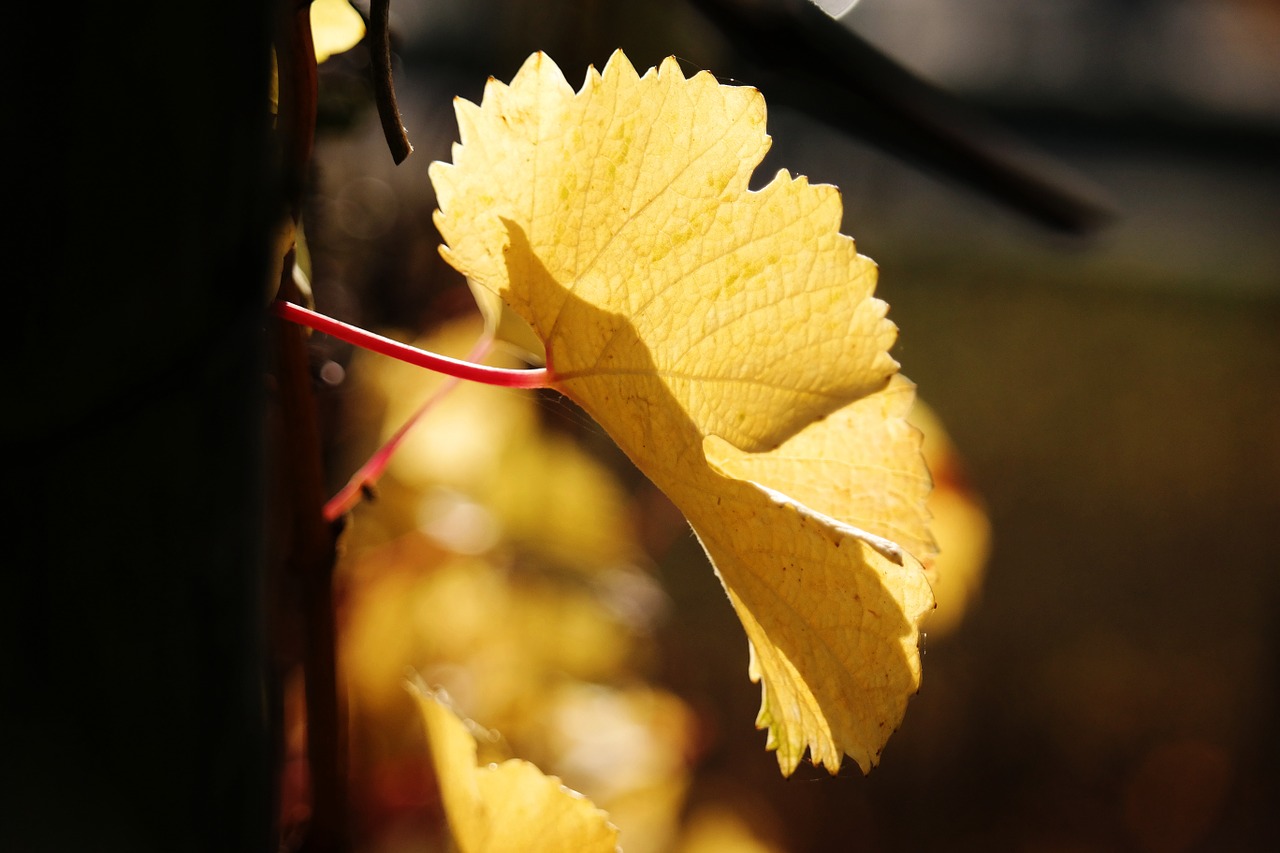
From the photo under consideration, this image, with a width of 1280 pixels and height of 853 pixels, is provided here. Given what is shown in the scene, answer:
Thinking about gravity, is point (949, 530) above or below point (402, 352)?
below

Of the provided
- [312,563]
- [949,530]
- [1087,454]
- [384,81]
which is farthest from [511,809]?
[1087,454]

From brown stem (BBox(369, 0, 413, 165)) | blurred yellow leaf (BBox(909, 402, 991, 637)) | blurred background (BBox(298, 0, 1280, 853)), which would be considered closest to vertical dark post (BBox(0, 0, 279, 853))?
brown stem (BBox(369, 0, 413, 165))

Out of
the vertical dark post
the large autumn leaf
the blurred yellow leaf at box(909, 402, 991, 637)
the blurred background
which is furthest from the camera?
the blurred background

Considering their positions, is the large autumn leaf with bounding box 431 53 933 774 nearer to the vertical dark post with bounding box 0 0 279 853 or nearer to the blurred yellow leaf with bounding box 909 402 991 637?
the vertical dark post with bounding box 0 0 279 853

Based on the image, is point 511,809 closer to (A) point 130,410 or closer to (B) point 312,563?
(B) point 312,563

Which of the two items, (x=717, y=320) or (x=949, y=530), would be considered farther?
(x=949, y=530)

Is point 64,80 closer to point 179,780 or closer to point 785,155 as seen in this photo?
point 179,780

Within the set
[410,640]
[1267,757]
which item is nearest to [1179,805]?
[1267,757]
